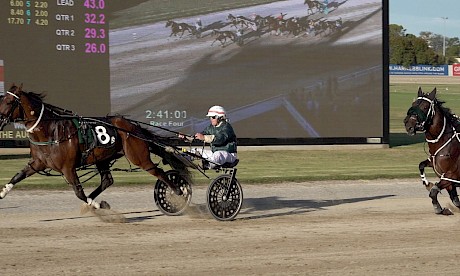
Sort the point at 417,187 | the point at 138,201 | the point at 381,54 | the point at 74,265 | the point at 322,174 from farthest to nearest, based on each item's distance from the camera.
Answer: the point at 381,54 < the point at 322,174 < the point at 417,187 < the point at 138,201 < the point at 74,265

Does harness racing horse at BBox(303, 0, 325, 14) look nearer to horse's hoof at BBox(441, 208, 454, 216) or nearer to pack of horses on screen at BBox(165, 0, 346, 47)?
pack of horses on screen at BBox(165, 0, 346, 47)

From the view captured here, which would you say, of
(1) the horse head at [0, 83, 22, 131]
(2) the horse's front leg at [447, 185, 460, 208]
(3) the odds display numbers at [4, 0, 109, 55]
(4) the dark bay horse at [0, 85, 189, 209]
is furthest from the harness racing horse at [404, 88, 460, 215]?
(3) the odds display numbers at [4, 0, 109, 55]

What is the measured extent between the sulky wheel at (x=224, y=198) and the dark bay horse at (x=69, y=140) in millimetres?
684

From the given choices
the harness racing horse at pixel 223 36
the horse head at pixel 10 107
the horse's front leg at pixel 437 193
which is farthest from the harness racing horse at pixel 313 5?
the horse head at pixel 10 107

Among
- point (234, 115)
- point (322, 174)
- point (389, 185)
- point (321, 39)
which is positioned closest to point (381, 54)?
point (321, 39)

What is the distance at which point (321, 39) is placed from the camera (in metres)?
29.5

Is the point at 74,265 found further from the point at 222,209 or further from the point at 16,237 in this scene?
the point at 222,209

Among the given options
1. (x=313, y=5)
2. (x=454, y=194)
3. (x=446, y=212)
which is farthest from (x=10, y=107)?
(x=313, y=5)

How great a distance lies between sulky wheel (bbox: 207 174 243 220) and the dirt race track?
0.53 feet

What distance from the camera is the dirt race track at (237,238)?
898 cm

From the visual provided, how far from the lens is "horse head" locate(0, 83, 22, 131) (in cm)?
1172

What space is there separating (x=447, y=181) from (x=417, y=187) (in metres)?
5.30

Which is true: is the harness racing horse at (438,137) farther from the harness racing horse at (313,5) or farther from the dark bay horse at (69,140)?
the harness racing horse at (313,5)

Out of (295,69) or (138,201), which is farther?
(295,69)
